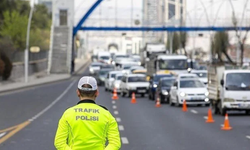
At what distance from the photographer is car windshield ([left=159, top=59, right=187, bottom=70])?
56.8 metres

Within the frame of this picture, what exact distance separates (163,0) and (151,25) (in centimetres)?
1301

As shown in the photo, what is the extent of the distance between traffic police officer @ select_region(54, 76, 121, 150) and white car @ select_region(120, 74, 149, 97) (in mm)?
41804

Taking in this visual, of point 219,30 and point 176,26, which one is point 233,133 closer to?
point 219,30

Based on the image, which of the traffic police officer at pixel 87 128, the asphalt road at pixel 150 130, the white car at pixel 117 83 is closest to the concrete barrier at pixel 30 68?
the white car at pixel 117 83

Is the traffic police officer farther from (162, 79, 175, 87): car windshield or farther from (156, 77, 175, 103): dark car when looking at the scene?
(162, 79, 175, 87): car windshield

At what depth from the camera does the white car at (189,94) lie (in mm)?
37062

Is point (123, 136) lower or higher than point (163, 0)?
lower

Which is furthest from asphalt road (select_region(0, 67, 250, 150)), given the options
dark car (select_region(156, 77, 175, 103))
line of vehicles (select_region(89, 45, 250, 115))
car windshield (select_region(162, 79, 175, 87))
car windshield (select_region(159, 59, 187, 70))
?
car windshield (select_region(159, 59, 187, 70))

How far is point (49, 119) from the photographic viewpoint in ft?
90.4

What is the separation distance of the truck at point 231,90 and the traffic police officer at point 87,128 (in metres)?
23.1

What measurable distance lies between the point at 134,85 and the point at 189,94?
490 inches

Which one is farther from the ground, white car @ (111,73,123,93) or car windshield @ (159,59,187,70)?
car windshield @ (159,59,187,70)

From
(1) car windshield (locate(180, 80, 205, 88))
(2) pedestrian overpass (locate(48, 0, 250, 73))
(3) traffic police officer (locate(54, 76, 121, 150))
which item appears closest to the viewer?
(3) traffic police officer (locate(54, 76, 121, 150))

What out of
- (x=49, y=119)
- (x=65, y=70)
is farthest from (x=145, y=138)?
(x=65, y=70)
